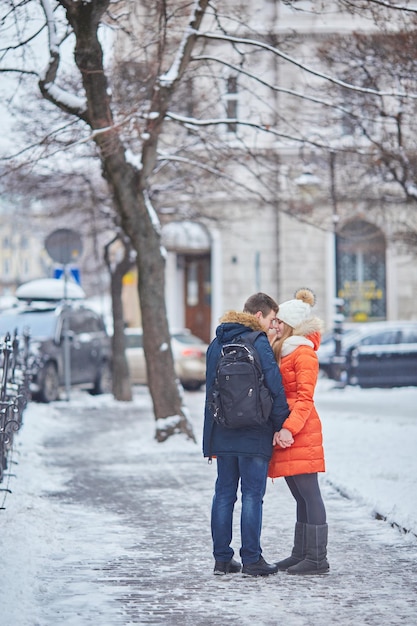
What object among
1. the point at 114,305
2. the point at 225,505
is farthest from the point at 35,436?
the point at 225,505

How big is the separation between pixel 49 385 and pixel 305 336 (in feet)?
52.1

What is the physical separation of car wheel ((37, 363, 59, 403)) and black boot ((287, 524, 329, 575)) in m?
15.5

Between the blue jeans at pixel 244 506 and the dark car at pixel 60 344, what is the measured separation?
13624 mm

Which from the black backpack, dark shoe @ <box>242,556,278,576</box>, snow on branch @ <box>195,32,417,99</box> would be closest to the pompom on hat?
the black backpack

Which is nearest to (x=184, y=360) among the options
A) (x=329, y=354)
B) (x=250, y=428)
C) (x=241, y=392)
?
(x=329, y=354)

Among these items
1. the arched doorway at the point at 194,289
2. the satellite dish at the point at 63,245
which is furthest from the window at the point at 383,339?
the arched doorway at the point at 194,289

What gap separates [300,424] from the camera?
294 inches

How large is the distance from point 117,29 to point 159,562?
8396mm

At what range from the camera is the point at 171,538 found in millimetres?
9000

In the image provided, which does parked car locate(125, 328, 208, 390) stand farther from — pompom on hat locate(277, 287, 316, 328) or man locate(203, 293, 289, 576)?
man locate(203, 293, 289, 576)

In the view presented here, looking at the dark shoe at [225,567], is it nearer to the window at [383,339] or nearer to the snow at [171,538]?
the snow at [171,538]

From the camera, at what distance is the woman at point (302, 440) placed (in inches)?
298

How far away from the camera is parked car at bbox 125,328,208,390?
28.9 m

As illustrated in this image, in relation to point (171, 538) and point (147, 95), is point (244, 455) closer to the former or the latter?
point (171, 538)
